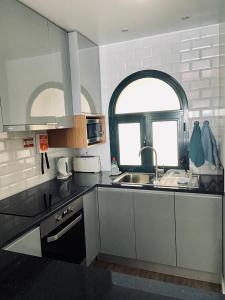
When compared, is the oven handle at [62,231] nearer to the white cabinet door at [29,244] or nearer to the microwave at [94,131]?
the white cabinet door at [29,244]

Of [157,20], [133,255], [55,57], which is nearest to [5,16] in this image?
[55,57]

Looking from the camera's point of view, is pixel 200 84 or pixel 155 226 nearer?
pixel 155 226

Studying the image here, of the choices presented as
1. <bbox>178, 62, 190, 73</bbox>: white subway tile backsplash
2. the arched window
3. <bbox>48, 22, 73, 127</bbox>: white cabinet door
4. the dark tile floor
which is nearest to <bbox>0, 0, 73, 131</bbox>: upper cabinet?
<bbox>48, 22, 73, 127</bbox>: white cabinet door

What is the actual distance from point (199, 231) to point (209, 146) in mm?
794

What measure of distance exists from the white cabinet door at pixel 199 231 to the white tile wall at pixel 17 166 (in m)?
1.39

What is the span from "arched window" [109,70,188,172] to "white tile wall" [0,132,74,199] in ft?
3.31

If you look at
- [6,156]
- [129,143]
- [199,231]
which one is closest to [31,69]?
[6,156]

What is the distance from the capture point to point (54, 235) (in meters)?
1.76

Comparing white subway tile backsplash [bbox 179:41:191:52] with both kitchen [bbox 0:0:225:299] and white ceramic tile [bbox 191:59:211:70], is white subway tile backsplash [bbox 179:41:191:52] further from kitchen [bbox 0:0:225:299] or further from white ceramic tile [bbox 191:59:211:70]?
white ceramic tile [bbox 191:59:211:70]

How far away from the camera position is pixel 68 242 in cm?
195

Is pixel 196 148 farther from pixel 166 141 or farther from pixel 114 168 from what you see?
pixel 114 168

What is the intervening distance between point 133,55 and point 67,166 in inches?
58.9

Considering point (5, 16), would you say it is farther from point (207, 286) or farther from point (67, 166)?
point (207, 286)

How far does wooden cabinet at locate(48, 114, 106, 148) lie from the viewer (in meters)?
2.55
